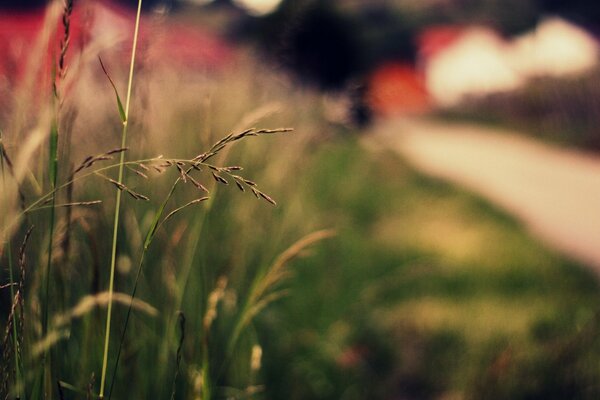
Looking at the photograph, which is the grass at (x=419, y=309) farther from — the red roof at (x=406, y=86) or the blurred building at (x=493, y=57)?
the red roof at (x=406, y=86)

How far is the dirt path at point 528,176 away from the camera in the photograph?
3.92m

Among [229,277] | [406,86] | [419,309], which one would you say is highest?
[406,86]

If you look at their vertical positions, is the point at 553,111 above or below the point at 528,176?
above

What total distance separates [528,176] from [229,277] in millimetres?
4799

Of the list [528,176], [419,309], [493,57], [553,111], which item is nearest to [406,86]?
[493,57]

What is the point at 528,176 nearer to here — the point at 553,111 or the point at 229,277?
the point at 553,111

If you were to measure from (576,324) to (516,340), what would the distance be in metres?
0.25

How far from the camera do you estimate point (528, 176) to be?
588 centimetres

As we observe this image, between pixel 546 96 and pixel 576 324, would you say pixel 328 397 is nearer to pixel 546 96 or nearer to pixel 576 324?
pixel 576 324

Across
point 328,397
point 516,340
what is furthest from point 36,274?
point 516,340

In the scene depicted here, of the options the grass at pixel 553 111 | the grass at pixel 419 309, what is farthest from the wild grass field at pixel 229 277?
the grass at pixel 553 111

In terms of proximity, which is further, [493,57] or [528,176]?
[493,57]

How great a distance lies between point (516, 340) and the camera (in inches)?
82.9

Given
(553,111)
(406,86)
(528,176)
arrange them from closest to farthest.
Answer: (528,176), (553,111), (406,86)
